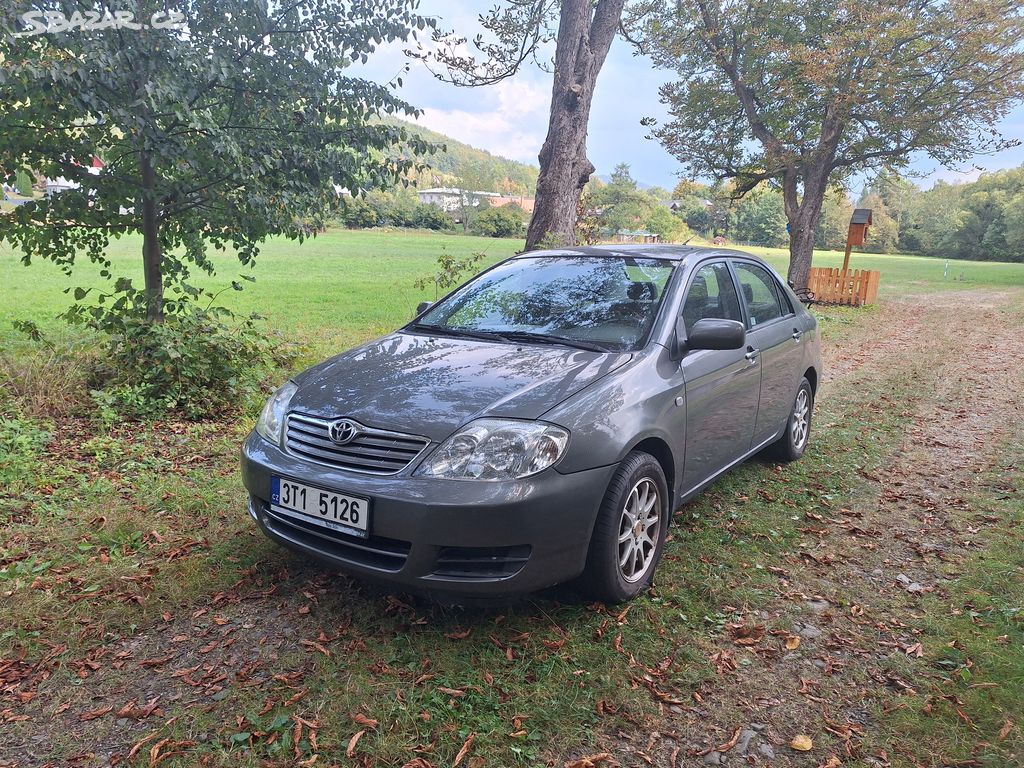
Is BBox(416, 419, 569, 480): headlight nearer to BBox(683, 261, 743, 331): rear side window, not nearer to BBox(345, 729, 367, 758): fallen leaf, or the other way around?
BBox(345, 729, 367, 758): fallen leaf

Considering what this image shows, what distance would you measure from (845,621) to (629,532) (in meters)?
1.09

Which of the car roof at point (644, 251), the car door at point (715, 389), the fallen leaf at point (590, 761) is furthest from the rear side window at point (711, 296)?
the fallen leaf at point (590, 761)

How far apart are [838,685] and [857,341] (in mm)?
11439

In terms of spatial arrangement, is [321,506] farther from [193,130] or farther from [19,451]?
[193,130]

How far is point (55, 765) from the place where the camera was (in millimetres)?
2256

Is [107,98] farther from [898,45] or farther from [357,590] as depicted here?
[898,45]

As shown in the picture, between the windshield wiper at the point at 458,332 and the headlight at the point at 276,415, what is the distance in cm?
91

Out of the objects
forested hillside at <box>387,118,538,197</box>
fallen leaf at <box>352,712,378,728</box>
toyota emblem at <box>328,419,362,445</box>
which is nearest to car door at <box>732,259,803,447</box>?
toyota emblem at <box>328,419,362,445</box>

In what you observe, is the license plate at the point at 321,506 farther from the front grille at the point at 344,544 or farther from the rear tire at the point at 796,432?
the rear tire at the point at 796,432

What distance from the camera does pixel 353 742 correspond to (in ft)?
7.72

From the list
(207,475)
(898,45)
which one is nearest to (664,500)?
(207,475)

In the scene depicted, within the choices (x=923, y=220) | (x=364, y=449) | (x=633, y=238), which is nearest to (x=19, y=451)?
(x=364, y=449)

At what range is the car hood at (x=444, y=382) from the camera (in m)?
2.93

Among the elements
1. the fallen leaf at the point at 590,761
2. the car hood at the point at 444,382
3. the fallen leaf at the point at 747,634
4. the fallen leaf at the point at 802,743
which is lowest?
the fallen leaf at the point at 590,761
